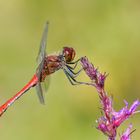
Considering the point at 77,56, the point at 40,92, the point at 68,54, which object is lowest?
the point at 40,92

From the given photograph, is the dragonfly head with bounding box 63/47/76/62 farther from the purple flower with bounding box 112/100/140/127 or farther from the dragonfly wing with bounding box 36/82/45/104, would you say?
the purple flower with bounding box 112/100/140/127

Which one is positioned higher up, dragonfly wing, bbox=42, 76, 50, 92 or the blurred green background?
the blurred green background

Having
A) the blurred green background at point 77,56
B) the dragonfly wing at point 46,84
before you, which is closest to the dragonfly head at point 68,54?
the dragonfly wing at point 46,84

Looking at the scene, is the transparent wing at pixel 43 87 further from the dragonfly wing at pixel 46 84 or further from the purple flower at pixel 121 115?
the purple flower at pixel 121 115

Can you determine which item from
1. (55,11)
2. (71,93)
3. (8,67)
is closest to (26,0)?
(55,11)

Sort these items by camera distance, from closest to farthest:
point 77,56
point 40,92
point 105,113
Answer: point 105,113, point 40,92, point 77,56

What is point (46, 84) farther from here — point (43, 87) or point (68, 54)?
point (68, 54)

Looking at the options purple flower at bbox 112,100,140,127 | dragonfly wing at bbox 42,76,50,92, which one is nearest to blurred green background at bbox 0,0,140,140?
dragonfly wing at bbox 42,76,50,92

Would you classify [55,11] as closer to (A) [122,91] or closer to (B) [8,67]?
(B) [8,67]

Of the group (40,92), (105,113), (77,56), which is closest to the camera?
(105,113)

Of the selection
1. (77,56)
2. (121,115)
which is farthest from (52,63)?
(77,56)
